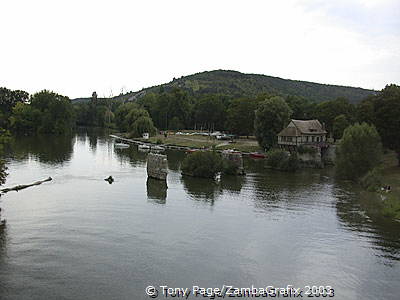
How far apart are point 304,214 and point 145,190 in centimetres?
1824

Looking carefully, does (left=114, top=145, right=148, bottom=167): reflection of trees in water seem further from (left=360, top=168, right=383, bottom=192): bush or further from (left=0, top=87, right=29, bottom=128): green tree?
(left=0, top=87, right=29, bottom=128): green tree

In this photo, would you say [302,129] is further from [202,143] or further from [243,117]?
[243,117]

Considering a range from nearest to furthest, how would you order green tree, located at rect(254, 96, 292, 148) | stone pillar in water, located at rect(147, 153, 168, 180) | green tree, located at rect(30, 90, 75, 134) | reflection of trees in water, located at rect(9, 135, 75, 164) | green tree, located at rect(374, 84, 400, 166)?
stone pillar in water, located at rect(147, 153, 168, 180)
green tree, located at rect(374, 84, 400, 166)
reflection of trees in water, located at rect(9, 135, 75, 164)
green tree, located at rect(254, 96, 292, 148)
green tree, located at rect(30, 90, 75, 134)

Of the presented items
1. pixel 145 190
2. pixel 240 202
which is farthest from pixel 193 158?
pixel 240 202

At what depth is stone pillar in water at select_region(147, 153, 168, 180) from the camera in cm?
5200

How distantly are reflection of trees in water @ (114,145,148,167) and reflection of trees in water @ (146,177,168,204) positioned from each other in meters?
16.3

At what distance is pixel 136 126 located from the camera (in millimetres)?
116188

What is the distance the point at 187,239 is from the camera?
3034cm

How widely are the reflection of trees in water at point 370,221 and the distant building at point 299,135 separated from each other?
90.4 ft

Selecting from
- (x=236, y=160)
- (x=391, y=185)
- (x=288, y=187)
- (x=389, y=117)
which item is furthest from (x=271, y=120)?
(x=391, y=185)

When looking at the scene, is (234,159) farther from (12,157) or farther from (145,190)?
(12,157)

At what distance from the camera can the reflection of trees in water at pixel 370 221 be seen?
3074cm

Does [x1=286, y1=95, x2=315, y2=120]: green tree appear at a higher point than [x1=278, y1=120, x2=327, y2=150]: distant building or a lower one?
higher

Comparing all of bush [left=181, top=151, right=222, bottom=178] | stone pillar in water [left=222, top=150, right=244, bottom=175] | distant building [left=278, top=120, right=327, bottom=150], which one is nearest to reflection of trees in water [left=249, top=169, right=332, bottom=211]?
stone pillar in water [left=222, top=150, right=244, bottom=175]
